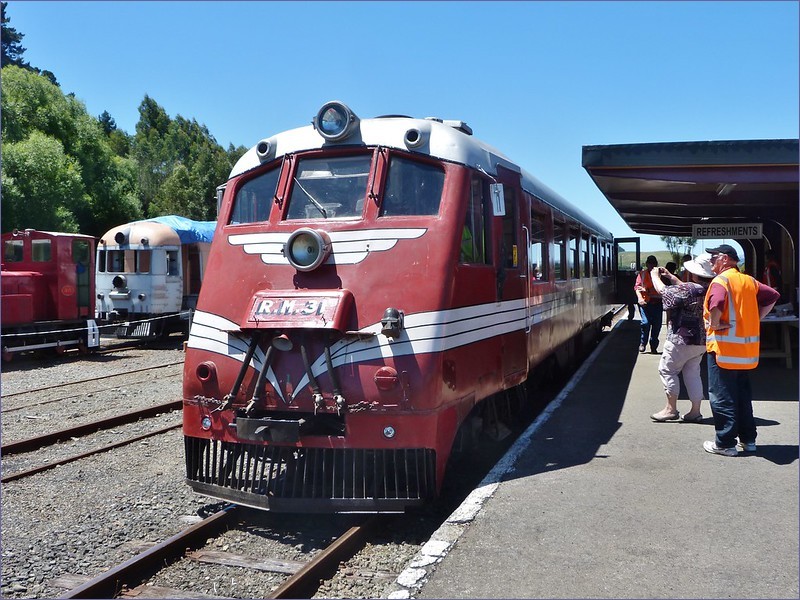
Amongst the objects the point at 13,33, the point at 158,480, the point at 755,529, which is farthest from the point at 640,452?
the point at 13,33

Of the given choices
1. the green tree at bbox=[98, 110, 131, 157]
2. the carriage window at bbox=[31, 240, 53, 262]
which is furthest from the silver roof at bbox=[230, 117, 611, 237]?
the green tree at bbox=[98, 110, 131, 157]

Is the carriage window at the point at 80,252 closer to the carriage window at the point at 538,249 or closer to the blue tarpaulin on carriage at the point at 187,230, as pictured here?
the blue tarpaulin on carriage at the point at 187,230

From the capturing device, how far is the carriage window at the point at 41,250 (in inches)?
657

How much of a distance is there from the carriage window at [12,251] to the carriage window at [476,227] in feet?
45.2

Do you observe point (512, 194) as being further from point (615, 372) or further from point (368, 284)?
point (615, 372)

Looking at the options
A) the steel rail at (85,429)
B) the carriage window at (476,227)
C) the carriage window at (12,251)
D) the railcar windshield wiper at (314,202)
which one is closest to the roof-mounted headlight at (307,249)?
the railcar windshield wiper at (314,202)

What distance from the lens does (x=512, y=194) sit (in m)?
7.15

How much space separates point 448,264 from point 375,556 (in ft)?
7.04

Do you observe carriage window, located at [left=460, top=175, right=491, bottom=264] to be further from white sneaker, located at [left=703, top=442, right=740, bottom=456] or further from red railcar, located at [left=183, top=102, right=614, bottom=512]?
white sneaker, located at [left=703, top=442, right=740, bottom=456]

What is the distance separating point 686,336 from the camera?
747cm

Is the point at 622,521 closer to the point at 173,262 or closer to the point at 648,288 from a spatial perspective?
the point at 648,288

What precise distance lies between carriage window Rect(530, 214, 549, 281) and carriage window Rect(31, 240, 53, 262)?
40.5ft

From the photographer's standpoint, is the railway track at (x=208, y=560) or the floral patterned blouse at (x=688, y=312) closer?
the railway track at (x=208, y=560)

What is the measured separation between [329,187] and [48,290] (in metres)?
13.0
